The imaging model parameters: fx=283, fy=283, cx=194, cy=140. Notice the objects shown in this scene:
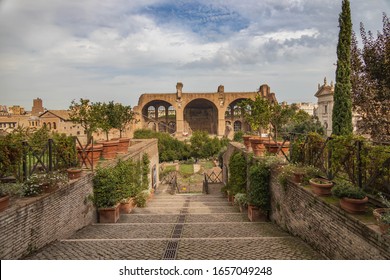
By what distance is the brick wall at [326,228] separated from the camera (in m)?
3.27

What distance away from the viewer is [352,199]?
3801mm

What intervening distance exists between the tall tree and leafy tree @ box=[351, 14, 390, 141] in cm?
35

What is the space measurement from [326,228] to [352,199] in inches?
29.8

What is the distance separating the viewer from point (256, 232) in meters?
6.27

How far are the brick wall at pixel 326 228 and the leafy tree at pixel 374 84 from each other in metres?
4.23

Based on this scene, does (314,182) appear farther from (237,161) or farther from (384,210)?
(237,161)

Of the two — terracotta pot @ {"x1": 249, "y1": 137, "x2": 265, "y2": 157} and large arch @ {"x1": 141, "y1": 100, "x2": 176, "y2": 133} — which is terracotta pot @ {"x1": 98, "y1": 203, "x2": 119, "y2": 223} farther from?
large arch @ {"x1": 141, "y1": 100, "x2": 176, "y2": 133}

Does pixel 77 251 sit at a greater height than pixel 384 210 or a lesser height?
lesser

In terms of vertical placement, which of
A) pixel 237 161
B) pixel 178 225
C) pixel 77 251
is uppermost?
pixel 237 161

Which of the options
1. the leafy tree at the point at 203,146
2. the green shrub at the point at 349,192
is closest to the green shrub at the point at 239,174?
the green shrub at the point at 349,192

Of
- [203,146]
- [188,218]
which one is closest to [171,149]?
[203,146]

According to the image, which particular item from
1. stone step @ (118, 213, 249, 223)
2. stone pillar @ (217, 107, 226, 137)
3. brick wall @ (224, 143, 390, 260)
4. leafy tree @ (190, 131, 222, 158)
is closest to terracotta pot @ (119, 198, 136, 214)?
stone step @ (118, 213, 249, 223)
